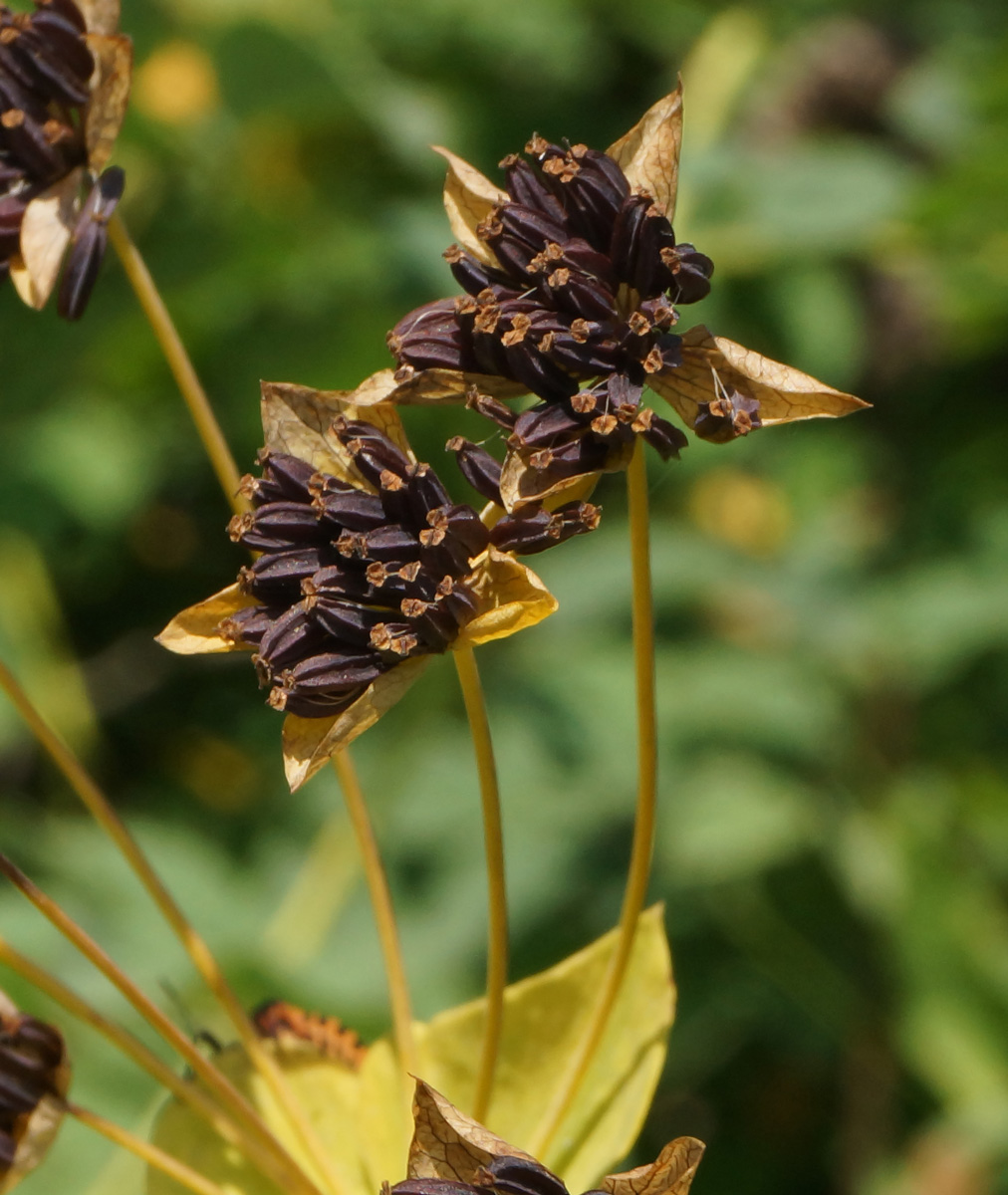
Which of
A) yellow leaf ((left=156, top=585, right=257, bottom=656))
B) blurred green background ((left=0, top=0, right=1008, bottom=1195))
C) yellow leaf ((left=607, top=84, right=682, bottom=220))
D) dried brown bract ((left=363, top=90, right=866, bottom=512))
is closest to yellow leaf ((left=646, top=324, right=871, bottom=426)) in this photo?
dried brown bract ((left=363, top=90, right=866, bottom=512))

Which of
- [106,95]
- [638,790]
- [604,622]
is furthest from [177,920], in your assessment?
[604,622]

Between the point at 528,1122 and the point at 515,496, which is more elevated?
the point at 515,496

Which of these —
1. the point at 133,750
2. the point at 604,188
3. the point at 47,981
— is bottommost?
the point at 133,750

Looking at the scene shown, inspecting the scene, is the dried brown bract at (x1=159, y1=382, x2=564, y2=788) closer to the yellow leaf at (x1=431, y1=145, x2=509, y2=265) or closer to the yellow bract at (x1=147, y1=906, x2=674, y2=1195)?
the yellow leaf at (x1=431, y1=145, x2=509, y2=265)

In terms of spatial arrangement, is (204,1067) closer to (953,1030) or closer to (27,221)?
(27,221)

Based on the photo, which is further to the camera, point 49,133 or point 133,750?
point 133,750

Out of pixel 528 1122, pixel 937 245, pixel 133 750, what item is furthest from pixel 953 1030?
pixel 133 750

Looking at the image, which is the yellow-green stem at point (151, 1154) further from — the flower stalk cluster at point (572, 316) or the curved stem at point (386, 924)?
the flower stalk cluster at point (572, 316)

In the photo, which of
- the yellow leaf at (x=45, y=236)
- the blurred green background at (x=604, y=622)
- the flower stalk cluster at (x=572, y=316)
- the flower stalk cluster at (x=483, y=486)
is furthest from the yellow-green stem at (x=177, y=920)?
the blurred green background at (x=604, y=622)
